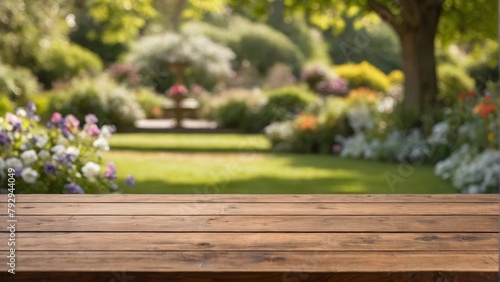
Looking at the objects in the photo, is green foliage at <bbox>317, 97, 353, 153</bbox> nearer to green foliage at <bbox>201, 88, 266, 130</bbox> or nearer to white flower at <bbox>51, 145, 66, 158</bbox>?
green foliage at <bbox>201, 88, 266, 130</bbox>

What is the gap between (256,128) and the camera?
582 inches

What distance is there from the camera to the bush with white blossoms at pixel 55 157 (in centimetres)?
517

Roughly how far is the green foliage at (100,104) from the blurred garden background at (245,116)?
0.02 m

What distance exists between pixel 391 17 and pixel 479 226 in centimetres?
770

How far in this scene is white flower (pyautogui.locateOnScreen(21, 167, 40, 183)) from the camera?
5.06 meters

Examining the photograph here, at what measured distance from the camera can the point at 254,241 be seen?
2553mm

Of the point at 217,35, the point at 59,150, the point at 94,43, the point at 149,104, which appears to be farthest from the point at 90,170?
the point at 94,43

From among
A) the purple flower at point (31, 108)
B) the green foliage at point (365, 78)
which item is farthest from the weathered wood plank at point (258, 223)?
the green foliage at point (365, 78)

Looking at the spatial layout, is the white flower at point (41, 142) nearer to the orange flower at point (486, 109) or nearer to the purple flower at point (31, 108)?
the purple flower at point (31, 108)

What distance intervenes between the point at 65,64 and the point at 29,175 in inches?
669

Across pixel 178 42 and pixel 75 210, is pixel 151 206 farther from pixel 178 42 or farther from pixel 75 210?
pixel 178 42

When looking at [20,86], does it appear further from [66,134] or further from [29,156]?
[29,156]

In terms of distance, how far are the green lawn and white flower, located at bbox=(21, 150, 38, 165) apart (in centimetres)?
195

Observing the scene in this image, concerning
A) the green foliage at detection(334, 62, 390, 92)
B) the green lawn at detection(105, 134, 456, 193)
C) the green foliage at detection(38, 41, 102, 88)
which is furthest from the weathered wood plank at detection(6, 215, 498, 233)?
the green foliage at detection(38, 41, 102, 88)
